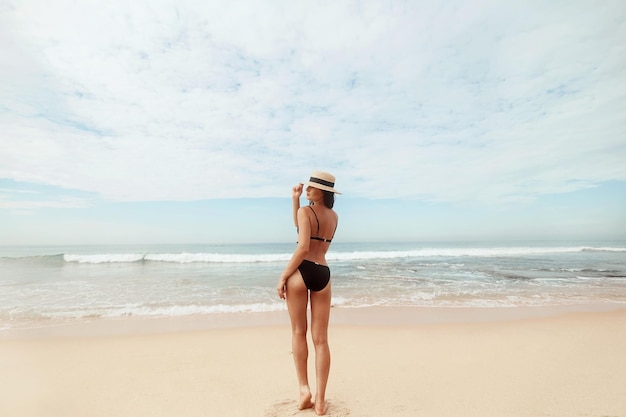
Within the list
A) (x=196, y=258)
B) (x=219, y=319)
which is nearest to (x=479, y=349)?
(x=219, y=319)

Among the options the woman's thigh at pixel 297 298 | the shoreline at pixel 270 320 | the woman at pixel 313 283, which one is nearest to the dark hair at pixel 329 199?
the woman at pixel 313 283

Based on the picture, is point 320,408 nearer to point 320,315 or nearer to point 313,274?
point 320,315

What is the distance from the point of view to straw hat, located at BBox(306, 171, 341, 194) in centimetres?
319

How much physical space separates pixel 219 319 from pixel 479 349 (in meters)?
4.99

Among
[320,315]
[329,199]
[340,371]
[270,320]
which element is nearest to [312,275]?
[320,315]

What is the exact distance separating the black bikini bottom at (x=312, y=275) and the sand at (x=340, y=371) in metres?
1.16

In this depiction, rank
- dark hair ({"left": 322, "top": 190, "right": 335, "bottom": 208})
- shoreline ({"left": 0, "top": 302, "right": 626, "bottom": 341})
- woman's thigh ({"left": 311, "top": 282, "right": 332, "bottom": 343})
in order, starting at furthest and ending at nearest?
shoreline ({"left": 0, "top": 302, "right": 626, "bottom": 341}) → dark hair ({"left": 322, "top": 190, "right": 335, "bottom": 208}) → woman's thigh ({"left": 311, "top": 282, "right": 332, "bottom": 343})

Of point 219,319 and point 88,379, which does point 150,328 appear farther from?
point 88,379

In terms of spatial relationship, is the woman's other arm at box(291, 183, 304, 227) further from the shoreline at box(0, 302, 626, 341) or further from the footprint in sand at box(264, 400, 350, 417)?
the shoreline at box(0, 302, 626, 341)

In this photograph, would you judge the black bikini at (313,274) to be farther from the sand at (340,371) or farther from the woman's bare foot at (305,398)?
the sand at (340,371)

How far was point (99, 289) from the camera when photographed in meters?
10.9

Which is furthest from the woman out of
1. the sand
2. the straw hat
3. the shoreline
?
the shoreline

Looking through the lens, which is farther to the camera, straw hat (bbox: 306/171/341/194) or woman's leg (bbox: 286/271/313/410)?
straw hat (bbox: 306/171/341/194)

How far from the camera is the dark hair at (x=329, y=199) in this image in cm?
326
